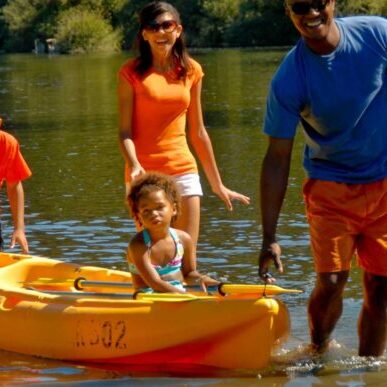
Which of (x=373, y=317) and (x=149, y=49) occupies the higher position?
(x=149, y=49)

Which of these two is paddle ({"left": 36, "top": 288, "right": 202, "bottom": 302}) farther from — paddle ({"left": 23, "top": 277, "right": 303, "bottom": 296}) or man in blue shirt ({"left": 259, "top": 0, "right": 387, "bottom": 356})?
man in blue shirt ({"left": 259, "top": 0, "right": 387, "bottom": 356})

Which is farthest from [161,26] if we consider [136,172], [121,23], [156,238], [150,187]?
[121,23]

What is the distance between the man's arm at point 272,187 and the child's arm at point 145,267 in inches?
37.8

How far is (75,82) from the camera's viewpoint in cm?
3747

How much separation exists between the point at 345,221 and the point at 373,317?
553 millimetres

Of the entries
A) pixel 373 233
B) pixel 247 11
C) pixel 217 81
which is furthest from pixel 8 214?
pixel 247 11

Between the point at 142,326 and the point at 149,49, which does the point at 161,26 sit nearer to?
the point at 149,49

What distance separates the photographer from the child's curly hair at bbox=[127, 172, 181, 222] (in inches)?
277

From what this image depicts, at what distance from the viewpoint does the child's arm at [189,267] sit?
7312mm

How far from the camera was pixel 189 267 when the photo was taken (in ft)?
24.3

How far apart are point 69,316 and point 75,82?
30.7 meters

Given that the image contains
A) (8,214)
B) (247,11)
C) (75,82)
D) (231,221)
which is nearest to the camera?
(231,221)

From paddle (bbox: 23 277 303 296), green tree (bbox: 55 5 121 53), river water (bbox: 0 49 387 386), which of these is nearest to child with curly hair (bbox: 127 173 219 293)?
paddle (bbox: 23 277 303 296)

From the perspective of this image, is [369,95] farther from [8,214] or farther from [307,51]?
[8,214]
